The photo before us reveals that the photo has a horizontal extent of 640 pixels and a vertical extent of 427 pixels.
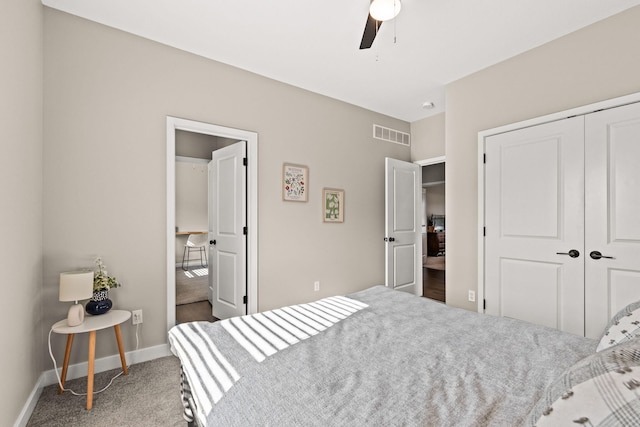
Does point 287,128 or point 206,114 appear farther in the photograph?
point 287,128

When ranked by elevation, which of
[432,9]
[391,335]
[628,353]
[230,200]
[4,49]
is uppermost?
[432,9]

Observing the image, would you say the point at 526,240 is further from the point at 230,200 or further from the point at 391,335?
the point at 230,200

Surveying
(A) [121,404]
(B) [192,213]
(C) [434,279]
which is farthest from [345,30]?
(B) [192,213]

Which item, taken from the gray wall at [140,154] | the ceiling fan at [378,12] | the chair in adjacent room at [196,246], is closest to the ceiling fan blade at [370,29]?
the ceiling fan at [378,12]

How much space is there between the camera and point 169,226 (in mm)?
2680

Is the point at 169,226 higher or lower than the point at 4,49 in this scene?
lower

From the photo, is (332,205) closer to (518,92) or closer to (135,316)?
(518,92)

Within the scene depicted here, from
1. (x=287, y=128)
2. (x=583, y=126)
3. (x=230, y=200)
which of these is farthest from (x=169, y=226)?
(x=583, y=126)

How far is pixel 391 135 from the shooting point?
14.9 feet

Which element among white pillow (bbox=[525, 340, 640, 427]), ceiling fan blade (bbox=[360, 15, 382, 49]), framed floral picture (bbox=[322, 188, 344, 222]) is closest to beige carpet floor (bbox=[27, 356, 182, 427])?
white pillow (bbox=[525, 340, 640, 427])

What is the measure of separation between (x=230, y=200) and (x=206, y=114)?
3.12 feet

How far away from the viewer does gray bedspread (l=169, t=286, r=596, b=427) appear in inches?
35.1

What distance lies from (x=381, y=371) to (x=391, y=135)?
12.9 feet

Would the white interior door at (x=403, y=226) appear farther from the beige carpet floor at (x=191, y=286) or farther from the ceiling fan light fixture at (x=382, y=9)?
the beige carpet floor at (x=191, y=286)
